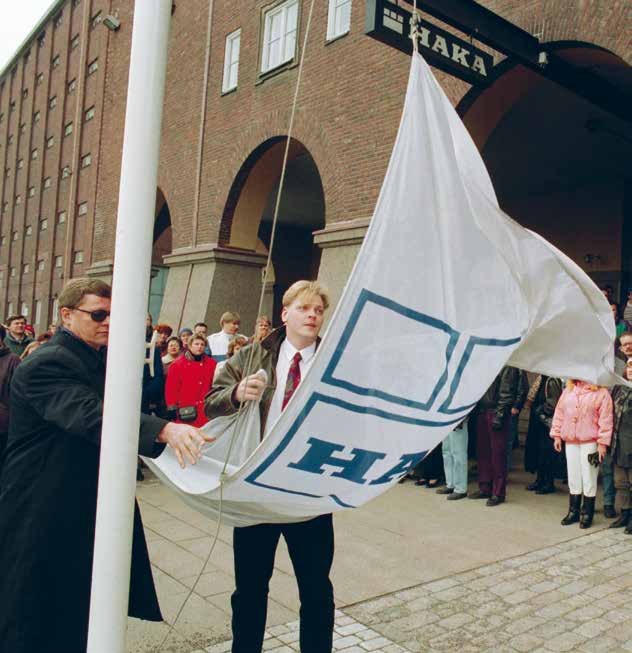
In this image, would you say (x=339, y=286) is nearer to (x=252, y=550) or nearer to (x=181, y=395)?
(x=181, y=395)

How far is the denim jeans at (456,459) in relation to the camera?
8.10 m

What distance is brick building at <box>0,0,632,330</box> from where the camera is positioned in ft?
32.3

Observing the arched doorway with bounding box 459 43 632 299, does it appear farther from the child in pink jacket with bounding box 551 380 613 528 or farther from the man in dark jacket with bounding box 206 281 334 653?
the man in dark jacket with bounding box 206 281 334 653

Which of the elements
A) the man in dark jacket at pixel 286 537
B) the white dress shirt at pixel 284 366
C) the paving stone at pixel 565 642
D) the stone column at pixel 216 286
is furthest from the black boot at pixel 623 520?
the stone column at pixel 216 286

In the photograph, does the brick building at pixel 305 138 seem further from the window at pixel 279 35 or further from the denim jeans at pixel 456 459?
the denim jeans at pixel 456 459

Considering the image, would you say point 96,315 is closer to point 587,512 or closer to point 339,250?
point 587,512

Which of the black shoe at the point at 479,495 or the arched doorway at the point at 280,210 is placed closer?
the black shoe at the point at 479,495

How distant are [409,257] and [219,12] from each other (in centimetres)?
1577

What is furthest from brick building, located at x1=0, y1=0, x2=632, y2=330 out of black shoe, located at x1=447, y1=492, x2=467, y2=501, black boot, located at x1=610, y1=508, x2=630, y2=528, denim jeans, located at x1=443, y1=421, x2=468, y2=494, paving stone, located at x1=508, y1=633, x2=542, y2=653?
paving stone, located at x1=508, y1=633, x2=542, y2=653

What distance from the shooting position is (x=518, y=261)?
9.46 ft

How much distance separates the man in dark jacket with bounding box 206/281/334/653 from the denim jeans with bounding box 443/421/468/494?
16.9 ft

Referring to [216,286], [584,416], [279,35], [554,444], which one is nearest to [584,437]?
[584,416]

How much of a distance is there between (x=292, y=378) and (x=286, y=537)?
2.37 feet

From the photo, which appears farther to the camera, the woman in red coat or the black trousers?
the woman in red coat
